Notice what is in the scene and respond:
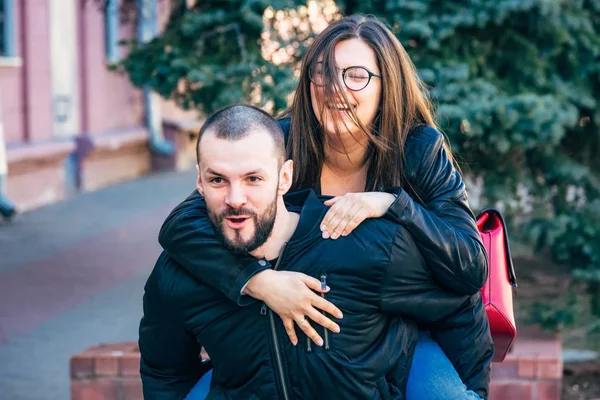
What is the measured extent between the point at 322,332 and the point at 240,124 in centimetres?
59

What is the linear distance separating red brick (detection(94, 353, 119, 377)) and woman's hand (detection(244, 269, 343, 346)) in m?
1.77

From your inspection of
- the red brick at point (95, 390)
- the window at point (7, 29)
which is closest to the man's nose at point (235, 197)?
the red brick at point (95, 390)

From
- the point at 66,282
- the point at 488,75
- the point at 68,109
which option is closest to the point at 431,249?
the point at 488,75

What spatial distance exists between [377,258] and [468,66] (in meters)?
3.09

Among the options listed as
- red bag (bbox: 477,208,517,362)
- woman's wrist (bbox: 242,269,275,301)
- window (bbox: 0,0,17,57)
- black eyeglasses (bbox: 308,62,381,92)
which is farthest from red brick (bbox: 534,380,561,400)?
window (bbox: 0,0,17,57)

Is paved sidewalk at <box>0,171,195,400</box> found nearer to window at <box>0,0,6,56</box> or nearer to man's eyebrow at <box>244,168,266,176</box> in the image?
window at <box>0,0,6,56</box>

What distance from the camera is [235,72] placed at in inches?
215

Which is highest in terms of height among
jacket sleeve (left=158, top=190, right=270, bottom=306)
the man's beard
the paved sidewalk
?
the man's beard

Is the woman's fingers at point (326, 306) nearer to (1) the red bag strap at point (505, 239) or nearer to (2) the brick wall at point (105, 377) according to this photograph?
(1) the red bag strap at point (505, 239)

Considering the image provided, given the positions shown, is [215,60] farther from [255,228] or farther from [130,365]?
[255,228]

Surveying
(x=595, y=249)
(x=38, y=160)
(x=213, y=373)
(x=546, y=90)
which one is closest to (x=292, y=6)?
(x=546, y=90)

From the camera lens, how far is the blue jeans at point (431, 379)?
8.71 ft

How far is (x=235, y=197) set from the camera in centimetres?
250

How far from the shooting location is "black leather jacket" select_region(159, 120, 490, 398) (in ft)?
8.71
